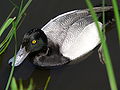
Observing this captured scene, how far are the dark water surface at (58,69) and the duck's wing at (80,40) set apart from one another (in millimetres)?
157

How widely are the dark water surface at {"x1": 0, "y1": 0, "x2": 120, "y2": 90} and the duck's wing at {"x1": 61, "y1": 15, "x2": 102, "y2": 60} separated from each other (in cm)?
16

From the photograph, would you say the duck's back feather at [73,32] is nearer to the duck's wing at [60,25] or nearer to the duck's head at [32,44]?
the duck's wing at [60,25]

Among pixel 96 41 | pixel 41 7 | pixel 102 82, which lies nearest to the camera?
pixel 102 82

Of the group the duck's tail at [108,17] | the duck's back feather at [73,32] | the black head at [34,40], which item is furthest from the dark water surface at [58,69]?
the black head at [34,40]

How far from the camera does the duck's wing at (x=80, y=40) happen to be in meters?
4.39

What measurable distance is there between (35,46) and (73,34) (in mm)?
543

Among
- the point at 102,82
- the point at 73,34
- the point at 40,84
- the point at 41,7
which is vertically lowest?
the point at 102,82

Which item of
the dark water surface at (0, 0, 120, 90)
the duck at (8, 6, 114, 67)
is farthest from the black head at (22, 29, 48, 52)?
the dark water surface at (0, 0, 120, 90)

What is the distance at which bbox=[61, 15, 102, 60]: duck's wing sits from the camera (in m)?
4.39

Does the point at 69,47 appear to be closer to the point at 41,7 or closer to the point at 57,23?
the point at 57,23

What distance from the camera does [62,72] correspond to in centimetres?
445

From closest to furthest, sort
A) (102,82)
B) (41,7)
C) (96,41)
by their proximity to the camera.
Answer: (102,82), (96,41), (41,7)

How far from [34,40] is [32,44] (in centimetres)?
6

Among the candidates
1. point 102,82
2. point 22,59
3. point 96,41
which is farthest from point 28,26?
point 102,82
